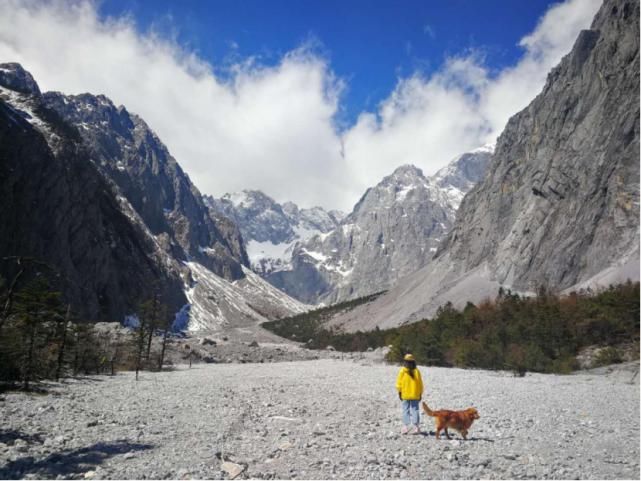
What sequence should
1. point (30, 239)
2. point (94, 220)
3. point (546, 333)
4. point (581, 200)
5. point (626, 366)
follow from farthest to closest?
point (94, 220), point (581, 200), point (30, 239), point (546, 333), point (626, 366)

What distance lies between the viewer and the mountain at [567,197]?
103m

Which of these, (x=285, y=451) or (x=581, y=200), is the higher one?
(x=581, y=200)

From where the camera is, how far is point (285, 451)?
1175 centimetres

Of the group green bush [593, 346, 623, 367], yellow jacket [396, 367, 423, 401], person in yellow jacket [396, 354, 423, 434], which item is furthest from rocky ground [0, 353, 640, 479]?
green bush [593, 346, 623, 367]

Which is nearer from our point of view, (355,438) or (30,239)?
(355,438)

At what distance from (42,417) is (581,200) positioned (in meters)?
130

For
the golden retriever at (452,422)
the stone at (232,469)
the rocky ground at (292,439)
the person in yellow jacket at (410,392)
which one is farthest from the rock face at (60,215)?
the golden retriever at (452,422)

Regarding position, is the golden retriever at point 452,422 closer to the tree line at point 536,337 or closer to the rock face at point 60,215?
the tree line at point 536,337

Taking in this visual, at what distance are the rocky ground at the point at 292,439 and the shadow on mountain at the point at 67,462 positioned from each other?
3cm

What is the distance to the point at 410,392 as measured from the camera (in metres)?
14.1

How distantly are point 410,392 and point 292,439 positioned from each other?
4082 mm

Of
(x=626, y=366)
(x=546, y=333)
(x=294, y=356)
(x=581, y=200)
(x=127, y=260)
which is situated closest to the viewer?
(x=626, y=366)

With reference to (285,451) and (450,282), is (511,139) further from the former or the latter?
(285,451)

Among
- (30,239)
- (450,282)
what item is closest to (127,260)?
(30,239)
